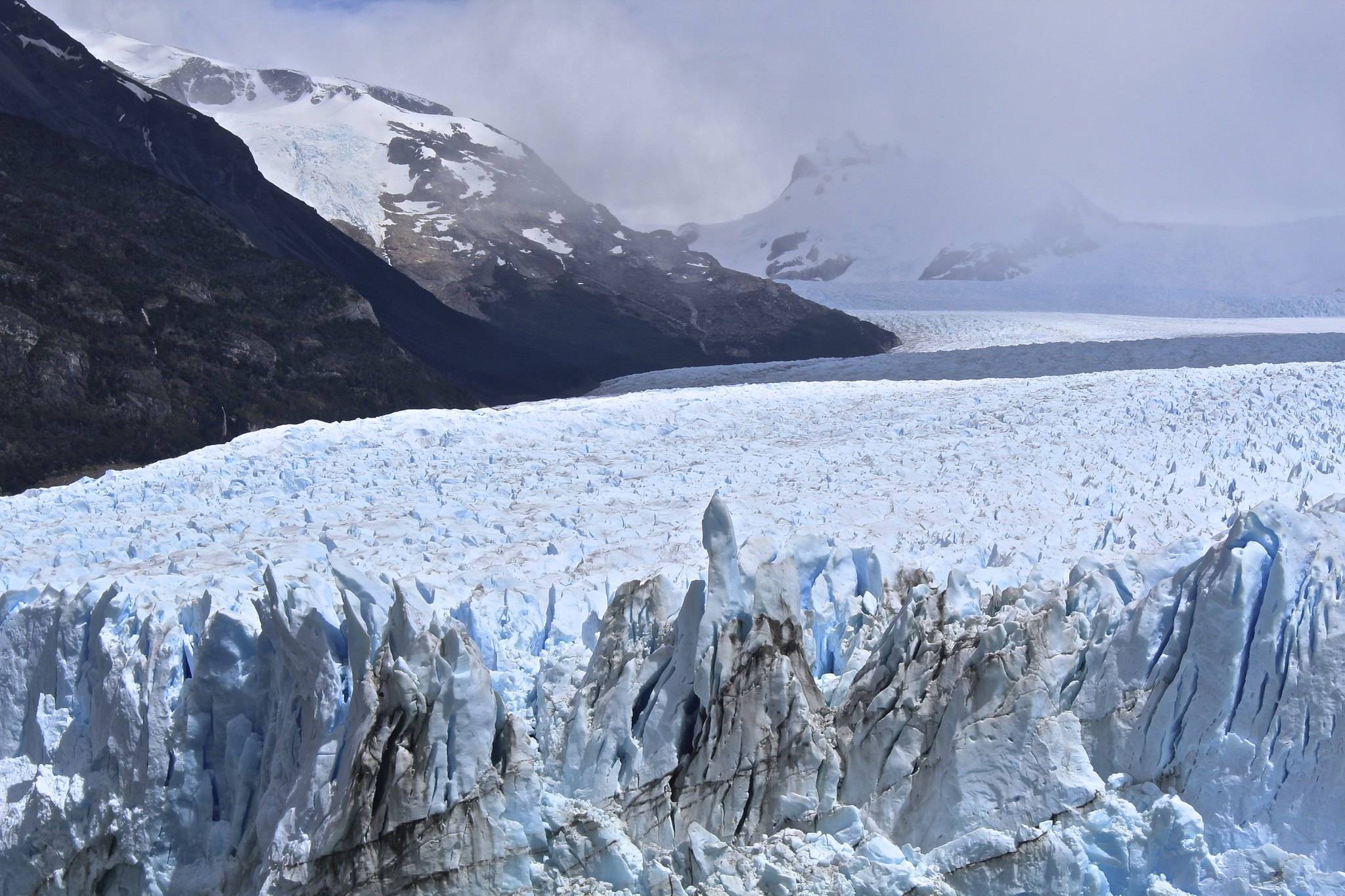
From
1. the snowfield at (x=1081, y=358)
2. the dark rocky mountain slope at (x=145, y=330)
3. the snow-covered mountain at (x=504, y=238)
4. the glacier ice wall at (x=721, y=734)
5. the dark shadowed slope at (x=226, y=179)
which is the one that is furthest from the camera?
the snow-covered mountain at (x=504, y=238)

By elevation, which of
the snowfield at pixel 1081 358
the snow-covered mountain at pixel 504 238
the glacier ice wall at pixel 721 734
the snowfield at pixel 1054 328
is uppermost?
the snow-covered mountain at pixel 504 238

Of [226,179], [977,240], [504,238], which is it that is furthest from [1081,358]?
[977,240]

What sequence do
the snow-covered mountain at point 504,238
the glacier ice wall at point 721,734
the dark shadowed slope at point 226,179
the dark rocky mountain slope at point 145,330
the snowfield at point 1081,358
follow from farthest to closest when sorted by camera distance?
the snow-covered mountain at point 504,238
the dark shadowed slope at point 226,179
the dark rocky mountain slope at point 145,330
the snowfield at point 1081,358
the glacier ice wall at point 721,734

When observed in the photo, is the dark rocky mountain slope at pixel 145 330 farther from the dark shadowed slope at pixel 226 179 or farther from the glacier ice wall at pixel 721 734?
the glacier ice wall at pixel 721 734

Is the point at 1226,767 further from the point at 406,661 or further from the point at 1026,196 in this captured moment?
the point at 1026,196

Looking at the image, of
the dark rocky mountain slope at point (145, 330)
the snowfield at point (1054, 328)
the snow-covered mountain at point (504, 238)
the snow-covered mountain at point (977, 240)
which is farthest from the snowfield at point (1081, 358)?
the snow-covered mountain at point (977, 240)

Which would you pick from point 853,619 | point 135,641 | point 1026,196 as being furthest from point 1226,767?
point 1026,196

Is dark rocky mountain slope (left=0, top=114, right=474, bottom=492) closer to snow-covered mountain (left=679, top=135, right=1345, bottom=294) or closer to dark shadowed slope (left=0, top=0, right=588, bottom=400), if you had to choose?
dark shadowed slope (left=0, top=0, right=588, bottom=400)

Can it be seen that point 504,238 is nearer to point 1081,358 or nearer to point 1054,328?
point 1054,328
